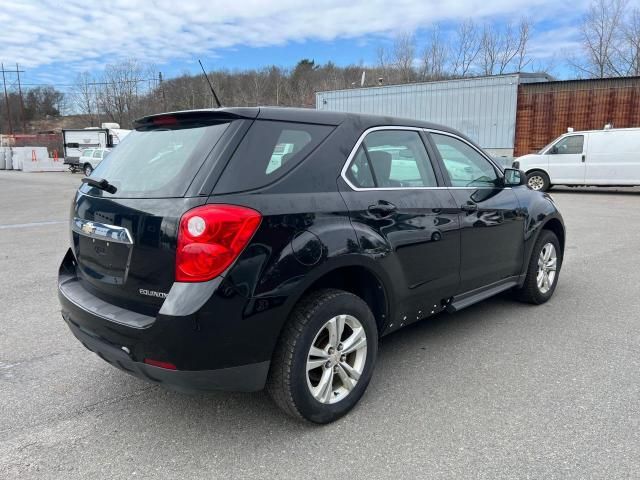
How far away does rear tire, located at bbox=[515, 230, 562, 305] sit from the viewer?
4.69 metres

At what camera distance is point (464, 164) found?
4.11 m

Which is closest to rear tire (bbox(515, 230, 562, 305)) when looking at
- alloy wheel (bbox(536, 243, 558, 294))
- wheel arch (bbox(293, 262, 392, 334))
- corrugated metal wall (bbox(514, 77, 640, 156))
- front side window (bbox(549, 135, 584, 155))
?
alloy wheel (bbox(536, 243, 558, 294))

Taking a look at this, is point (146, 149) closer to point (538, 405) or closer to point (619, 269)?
point (538, 405)

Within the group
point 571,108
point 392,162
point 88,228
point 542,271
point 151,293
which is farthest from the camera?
point 571,108

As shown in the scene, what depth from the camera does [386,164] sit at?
129 inches

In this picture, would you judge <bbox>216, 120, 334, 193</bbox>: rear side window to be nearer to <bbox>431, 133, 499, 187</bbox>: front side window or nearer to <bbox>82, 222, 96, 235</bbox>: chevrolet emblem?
<bbox>82, 222, 96, 235</bbox>: chevrolet emblem

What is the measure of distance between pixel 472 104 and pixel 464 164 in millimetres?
21342

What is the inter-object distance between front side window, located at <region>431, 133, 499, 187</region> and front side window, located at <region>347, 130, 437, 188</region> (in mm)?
241

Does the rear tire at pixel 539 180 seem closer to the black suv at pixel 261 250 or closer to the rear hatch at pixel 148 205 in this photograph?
the black suv at pixel 261 250

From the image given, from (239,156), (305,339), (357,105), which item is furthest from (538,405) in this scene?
(357,105)

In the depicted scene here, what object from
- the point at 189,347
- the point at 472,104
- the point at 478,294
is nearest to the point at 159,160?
the point at 189,347

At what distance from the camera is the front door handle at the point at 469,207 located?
146 inches

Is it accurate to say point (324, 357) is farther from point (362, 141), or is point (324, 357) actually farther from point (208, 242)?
point (362, 141)

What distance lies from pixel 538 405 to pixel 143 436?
2.26 metres
